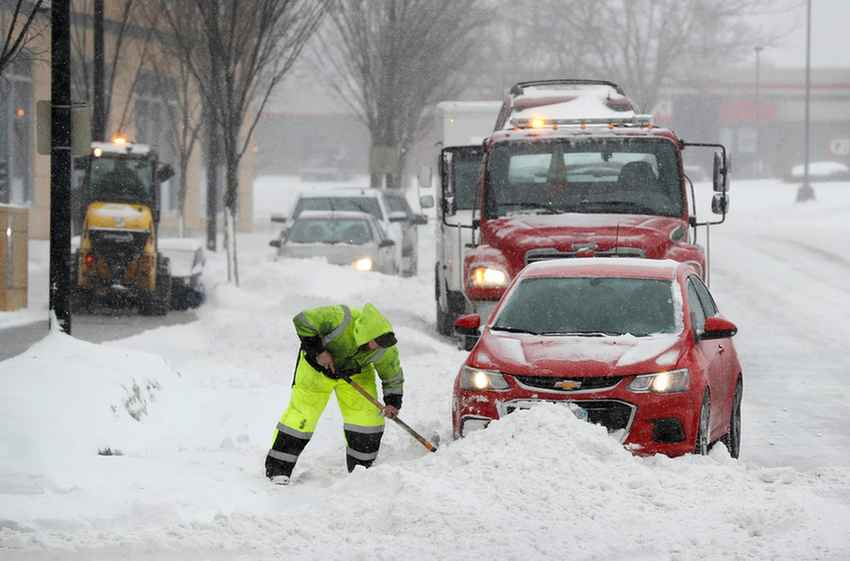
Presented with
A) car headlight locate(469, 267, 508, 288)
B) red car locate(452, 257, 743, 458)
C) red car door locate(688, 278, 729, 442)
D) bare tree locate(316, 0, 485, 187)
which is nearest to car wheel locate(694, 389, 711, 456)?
red car locate(452, 257, 743, 458)

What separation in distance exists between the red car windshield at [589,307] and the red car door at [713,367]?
0.18m

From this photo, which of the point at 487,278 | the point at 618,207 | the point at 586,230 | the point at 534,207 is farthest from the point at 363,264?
the point at 586,230

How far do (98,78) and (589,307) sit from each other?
17.7m

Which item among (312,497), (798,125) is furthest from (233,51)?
(798,125)

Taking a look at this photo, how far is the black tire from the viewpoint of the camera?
22.5m

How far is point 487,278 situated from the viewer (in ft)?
53.2

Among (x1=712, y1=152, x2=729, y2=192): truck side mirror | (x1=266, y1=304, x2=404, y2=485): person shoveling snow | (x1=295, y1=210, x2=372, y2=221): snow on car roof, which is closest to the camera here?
(x1=266, y1=304, x2=404, y2=485): person shoveling snow

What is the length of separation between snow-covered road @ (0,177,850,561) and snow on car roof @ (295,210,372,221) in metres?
10.8

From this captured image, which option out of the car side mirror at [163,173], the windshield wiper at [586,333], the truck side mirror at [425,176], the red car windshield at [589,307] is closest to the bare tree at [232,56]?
the car side mirror at [163,173]

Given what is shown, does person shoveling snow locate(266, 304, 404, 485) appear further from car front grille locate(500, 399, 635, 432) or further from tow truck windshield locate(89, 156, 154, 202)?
tow truck windshield locate(89, 156, 154, 202)

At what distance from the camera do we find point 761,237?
40.6 metres

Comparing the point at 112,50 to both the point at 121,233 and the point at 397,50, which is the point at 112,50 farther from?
the point at 121,233

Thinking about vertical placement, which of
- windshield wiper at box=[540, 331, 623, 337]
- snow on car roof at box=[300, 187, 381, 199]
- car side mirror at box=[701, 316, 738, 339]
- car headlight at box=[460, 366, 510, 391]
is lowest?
car headlight at box=[460, 366, 510, 391]

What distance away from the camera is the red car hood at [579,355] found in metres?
9.95
